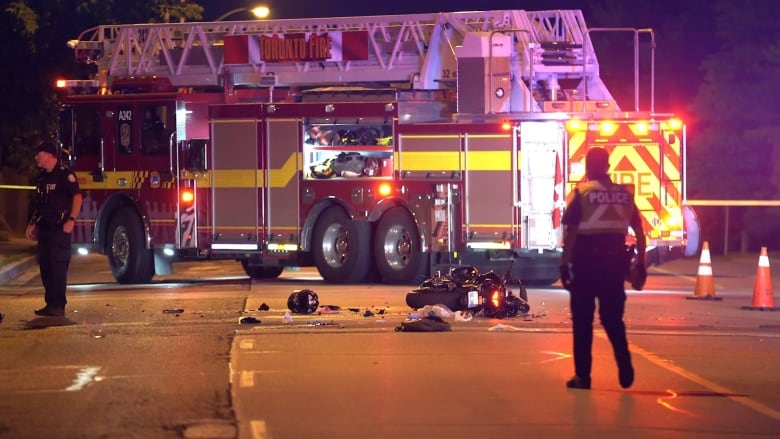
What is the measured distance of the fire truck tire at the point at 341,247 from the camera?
709 inches

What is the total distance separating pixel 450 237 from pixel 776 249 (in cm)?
1587

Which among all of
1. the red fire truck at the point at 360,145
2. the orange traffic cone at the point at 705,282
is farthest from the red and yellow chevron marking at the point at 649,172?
the orange traffic cone at the point at 705,282

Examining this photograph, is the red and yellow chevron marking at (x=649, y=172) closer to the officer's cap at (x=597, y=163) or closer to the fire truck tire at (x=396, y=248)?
the fire truck tire at (x=396, y=248)

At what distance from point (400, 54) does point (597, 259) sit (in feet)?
32.2

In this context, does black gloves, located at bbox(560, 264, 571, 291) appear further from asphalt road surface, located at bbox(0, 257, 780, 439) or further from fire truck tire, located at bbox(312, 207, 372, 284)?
fire truck tire, located at bbox(312, 207, 372, 284)

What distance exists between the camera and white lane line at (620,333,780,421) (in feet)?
27.5

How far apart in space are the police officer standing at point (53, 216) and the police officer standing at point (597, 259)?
5855 millimetres

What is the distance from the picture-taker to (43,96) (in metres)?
30.6

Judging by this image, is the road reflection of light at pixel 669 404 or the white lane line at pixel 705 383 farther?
the white lane line at pixel 705 383

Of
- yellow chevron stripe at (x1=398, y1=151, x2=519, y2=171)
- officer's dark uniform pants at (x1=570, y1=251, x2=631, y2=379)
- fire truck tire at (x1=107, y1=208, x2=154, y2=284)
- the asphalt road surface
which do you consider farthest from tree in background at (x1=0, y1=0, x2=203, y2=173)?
officer's dark uniform pants at (x1=570, y1=251, x2=631, y2=379)

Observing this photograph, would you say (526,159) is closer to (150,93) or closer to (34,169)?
(150,93)

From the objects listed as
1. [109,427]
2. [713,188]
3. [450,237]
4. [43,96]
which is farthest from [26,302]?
[713,188]

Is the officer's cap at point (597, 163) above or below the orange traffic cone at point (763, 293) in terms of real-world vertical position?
above

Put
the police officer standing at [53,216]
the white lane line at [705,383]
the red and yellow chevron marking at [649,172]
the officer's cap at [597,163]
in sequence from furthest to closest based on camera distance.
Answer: the red and yellow chevron marking at [649,172] → the police officer standing at [53,216] → the officer's cap at [597,163] → the white lane line at [705,383]
